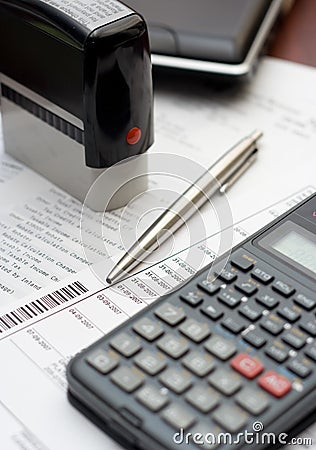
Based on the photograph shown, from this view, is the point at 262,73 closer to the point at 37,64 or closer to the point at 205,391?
the point at 37,64

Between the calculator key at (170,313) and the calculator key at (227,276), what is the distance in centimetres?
3

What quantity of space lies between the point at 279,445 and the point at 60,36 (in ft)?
0.75

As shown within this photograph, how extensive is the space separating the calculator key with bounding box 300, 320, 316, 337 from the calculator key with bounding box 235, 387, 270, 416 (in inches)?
1.5

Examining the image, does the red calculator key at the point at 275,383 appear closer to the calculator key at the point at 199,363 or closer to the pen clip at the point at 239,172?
the calculator key at the point at 199,363

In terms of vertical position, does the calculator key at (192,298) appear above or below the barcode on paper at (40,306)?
above

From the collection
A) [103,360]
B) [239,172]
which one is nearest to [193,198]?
[239,172]

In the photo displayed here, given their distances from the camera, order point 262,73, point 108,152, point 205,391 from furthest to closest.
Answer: point 262,73
point 108,152
point 205,391

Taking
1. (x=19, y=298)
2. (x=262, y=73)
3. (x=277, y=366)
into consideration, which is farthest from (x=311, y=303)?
(x=262, y=73)

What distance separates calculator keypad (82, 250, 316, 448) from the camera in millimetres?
319

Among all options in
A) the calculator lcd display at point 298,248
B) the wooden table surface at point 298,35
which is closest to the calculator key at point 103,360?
the calculator lcd display at point 298,248

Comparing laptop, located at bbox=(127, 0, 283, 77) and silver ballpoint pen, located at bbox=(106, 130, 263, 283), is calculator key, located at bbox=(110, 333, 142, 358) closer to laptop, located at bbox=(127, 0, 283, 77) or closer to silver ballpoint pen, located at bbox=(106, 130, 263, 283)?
silver ballpoint pen, located at bbox=(106, 130, 263, 283)

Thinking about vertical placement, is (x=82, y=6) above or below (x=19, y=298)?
above

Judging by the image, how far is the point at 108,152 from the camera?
43 centimetres

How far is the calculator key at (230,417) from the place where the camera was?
0.31m
